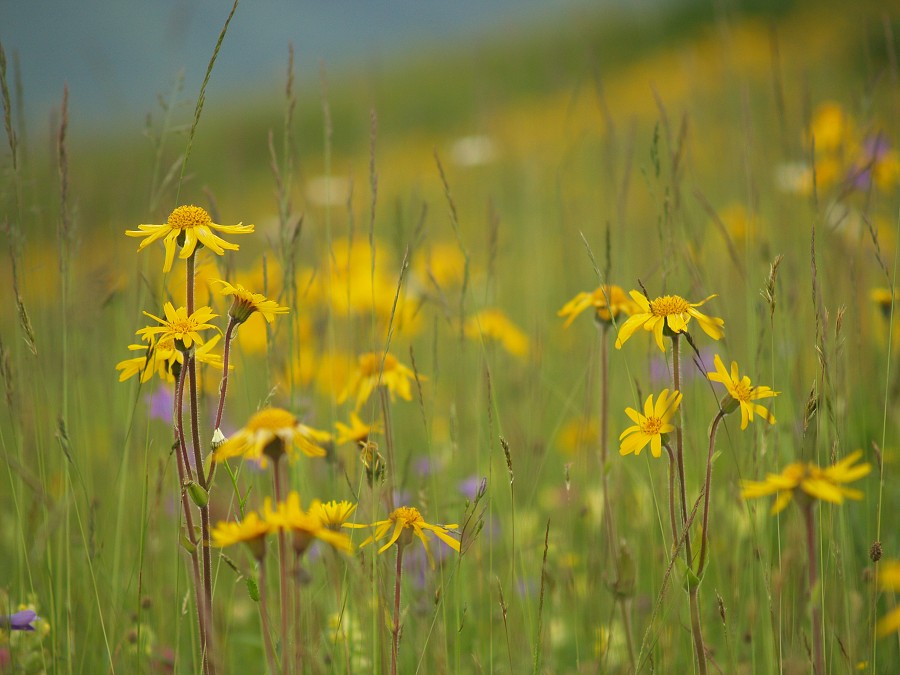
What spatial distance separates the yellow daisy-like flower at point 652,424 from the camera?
43.0 inches

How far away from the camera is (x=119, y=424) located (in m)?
2.10

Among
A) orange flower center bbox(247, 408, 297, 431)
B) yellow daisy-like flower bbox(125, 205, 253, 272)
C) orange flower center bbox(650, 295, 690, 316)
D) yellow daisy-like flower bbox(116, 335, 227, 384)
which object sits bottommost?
orange flower center bbox(247, 408, 297, 431)

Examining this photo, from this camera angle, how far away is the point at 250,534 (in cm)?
82

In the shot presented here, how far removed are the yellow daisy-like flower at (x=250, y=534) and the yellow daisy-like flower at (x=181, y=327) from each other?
1.06 ft

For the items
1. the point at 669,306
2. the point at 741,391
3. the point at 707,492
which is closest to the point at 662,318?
the point at 669,306

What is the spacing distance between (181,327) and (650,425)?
757mm

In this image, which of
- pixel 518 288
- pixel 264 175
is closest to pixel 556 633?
pixel 518 288

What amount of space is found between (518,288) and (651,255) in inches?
75.5

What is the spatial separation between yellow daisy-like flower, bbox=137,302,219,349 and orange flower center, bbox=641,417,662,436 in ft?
2.30

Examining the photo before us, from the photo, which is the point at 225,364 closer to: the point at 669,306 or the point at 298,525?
the point at 298,525

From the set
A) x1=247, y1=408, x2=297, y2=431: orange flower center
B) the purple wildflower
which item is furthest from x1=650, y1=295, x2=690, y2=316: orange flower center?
the purple wildflower

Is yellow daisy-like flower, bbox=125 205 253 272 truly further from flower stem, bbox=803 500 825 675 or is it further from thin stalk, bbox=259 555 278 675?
flower stem, bbox=803 500 825 675

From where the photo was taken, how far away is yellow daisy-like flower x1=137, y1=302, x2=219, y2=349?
1.05 meters

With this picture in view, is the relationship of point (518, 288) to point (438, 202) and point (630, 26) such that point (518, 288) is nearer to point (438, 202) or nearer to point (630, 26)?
point (438, 202)
